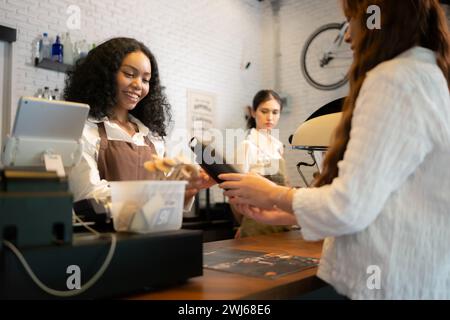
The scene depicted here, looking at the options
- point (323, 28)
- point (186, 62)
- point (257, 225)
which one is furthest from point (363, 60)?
point (323, 28)

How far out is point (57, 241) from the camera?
35.5 inches

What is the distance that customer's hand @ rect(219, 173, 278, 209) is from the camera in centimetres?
120

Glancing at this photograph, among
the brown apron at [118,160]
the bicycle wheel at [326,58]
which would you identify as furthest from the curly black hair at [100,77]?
the bicycle wheel at [326,58]

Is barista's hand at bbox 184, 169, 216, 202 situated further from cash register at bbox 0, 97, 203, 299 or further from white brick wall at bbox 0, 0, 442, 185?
white brick wall at bbox 0, 0, 442, 185

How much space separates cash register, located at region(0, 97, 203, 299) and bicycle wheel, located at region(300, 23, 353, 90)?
16.4 feet

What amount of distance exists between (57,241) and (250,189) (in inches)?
21.5

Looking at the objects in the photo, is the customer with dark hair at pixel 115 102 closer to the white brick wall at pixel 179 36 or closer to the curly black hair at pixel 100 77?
the curly black hair at pixel 100 77

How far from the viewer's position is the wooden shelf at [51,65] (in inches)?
156

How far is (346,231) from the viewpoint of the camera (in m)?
1.02

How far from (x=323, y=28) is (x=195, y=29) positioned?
1.77 metres

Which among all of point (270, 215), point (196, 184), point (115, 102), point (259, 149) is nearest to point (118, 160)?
point (115, 102)

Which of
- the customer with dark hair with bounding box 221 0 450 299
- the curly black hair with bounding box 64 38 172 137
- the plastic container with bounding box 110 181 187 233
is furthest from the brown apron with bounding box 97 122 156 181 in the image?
the customer with dark hair with bounding box 221 0 450 299

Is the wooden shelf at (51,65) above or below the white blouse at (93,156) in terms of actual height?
above

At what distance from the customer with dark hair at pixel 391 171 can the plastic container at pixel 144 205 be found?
11.6 inches
